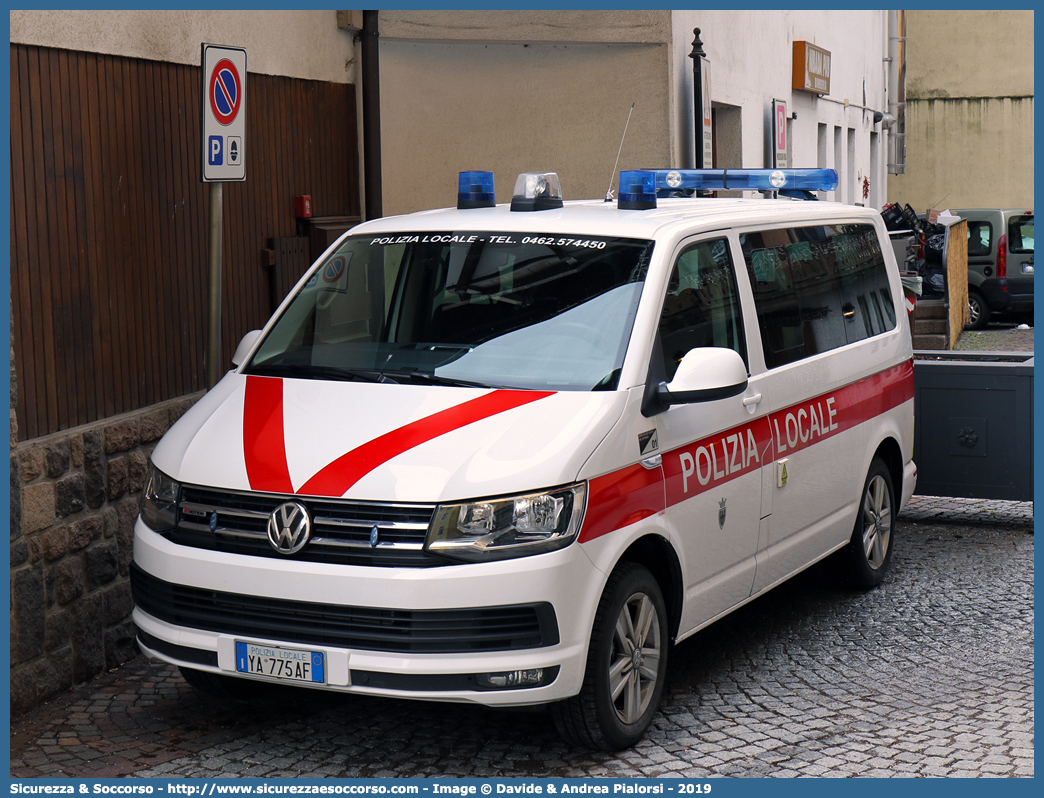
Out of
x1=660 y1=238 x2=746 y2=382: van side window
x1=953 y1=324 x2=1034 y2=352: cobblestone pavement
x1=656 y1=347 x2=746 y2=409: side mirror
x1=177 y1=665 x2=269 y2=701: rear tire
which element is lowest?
x1=177 y1=665 x2=269 y2=701: rear tire

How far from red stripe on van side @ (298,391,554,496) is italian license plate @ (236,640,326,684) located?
0.54 m

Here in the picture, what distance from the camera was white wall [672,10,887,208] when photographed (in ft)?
42.3

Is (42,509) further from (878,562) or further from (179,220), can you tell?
(878,562)

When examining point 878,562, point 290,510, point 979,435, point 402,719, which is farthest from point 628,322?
point 979,435

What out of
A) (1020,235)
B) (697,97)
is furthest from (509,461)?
(1020,235)

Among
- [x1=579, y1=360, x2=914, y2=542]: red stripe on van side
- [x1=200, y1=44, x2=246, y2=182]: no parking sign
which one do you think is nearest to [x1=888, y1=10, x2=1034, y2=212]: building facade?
[x1=579, y1=360, x2=914, y2=542]: red stripe on van side

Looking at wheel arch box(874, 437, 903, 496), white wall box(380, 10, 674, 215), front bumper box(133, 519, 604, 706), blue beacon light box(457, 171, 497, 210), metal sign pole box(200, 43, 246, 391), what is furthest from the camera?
white wall box(380, 10, 674, 215)

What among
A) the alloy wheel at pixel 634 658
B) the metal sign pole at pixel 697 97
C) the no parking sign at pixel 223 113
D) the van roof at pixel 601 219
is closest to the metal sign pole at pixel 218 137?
the no parking sign at pixel 223 113

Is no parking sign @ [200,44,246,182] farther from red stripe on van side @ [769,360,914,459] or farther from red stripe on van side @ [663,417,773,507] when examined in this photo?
red stripe on van side @ [769,360,914,459]

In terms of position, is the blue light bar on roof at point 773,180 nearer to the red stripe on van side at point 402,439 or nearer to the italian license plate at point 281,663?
the red stripe on van side at point 402,439

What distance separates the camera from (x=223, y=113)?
648 centimetres

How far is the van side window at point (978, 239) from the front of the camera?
21.1 m

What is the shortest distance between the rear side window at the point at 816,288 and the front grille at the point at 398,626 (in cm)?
203

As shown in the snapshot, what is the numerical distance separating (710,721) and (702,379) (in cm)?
143
